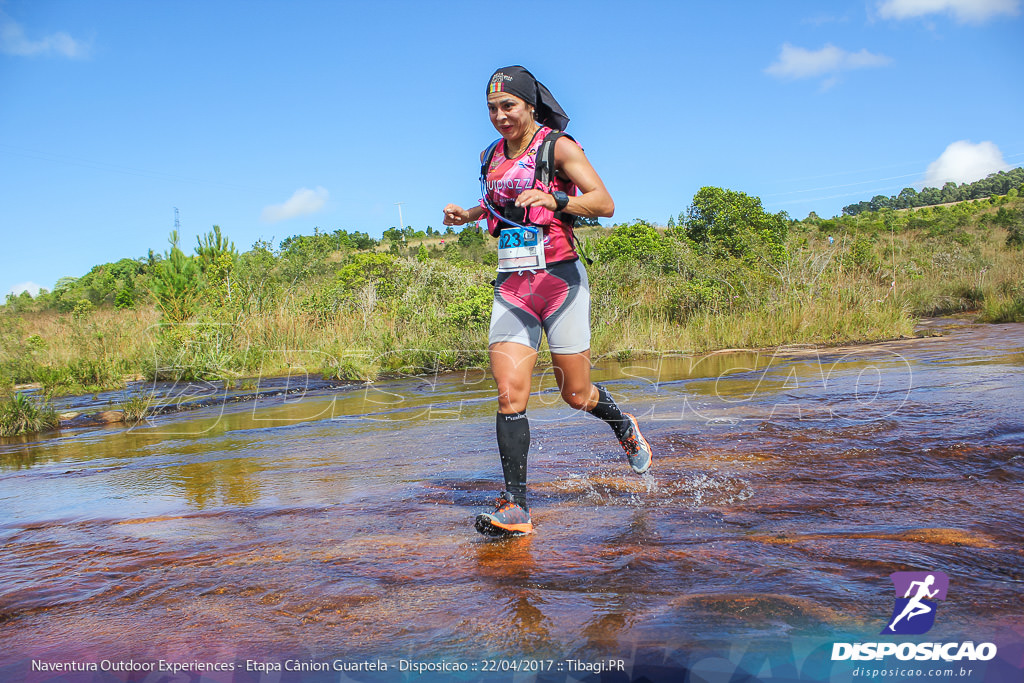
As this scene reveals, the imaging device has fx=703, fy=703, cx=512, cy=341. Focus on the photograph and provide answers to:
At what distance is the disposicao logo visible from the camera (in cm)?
191

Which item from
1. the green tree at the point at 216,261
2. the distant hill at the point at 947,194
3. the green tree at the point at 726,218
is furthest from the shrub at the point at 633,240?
the distant hill at the point at 947,194

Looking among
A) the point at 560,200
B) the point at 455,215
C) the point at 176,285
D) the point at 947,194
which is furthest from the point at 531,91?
the point at 947,194

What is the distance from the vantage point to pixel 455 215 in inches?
153

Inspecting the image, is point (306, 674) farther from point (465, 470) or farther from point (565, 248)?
point (465, 470)

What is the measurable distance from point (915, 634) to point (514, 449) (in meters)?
1.78

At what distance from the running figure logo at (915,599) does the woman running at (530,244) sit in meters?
1.62

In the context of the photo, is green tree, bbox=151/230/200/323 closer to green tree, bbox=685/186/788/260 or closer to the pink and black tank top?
the pink and black tank top

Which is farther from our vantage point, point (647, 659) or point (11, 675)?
point (11, 675)

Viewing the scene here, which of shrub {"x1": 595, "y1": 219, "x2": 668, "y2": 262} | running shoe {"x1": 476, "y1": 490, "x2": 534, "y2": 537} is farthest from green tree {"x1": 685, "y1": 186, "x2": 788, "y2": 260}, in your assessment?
running shoe {"x1": 476, "y1": 490, "x2": 534, "y2": 537}

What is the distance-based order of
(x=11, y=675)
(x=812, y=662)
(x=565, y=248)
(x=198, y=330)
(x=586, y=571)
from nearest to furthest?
(x=812, y=662), (x=11, y=675), (x=586, y=571), (x=565, y=248), (x=198, y=330)

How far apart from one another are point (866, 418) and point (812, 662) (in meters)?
3.90

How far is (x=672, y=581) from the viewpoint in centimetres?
243

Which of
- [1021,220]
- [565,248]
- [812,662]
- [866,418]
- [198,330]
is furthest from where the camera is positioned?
[1021,220]

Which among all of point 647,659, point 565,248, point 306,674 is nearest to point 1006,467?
point 565,248
